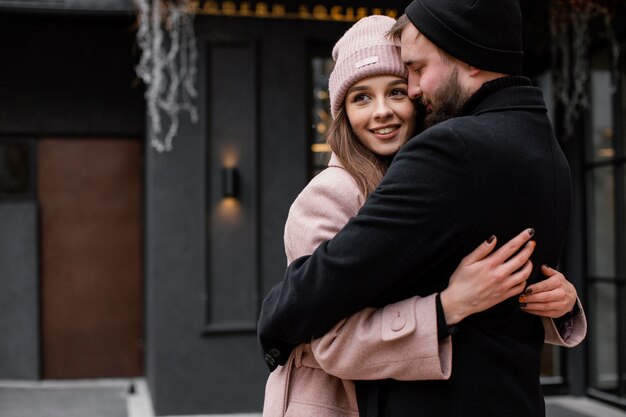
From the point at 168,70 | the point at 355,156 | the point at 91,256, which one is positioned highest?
the point at 168,70

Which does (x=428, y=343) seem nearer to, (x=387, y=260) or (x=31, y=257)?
(x=387, y=260)

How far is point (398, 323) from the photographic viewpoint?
149 centimetres

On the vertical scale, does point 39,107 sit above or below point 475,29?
above

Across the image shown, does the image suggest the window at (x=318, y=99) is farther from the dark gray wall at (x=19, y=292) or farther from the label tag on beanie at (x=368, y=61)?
the label tag on beanie at (x=368, y=61)

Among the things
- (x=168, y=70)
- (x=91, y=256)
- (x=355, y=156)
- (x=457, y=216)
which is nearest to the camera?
(x=457, y=216)

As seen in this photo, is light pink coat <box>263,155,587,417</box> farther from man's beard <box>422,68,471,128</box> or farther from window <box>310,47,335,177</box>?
window <box>310,47,335,177</box>

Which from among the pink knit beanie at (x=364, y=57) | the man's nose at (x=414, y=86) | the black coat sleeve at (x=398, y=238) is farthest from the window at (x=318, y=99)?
the black coat sleeve at (x=398, y=238)

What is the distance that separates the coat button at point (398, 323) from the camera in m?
1.49

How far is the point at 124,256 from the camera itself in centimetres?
823

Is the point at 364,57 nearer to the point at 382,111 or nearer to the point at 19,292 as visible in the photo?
the point at 382,111

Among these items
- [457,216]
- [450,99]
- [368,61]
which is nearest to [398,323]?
[457,216]

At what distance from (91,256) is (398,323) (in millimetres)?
7113

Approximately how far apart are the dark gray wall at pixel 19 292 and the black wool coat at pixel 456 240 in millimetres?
6975

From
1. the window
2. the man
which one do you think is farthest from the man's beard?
the window
